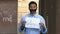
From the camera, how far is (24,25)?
4035 millimetres

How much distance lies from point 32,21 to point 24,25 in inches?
6.7

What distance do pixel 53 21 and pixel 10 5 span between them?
18.4ft

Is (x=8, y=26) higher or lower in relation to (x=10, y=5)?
lower

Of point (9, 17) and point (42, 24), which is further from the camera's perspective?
point (9, 17)

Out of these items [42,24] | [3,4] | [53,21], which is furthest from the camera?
[3,4]

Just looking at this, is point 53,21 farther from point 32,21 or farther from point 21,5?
point 21,5

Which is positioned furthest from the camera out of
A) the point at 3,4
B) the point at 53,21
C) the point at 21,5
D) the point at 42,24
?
the point at 21,5

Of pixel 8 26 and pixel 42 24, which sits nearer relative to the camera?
pixel 42 24

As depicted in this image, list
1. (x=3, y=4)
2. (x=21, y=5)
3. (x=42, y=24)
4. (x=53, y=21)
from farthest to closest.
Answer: (x=21, y=5) < (x=3, y=4) < (x=42, y=24) < (x=53, y=21)

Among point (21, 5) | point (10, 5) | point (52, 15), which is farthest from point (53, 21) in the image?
point (21, 5)

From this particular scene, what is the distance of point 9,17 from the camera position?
8773mm

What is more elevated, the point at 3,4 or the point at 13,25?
the point at 3,4

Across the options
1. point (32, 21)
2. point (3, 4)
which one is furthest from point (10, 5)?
point (32, 21)

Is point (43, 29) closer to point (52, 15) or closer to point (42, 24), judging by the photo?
point (42, 24)
